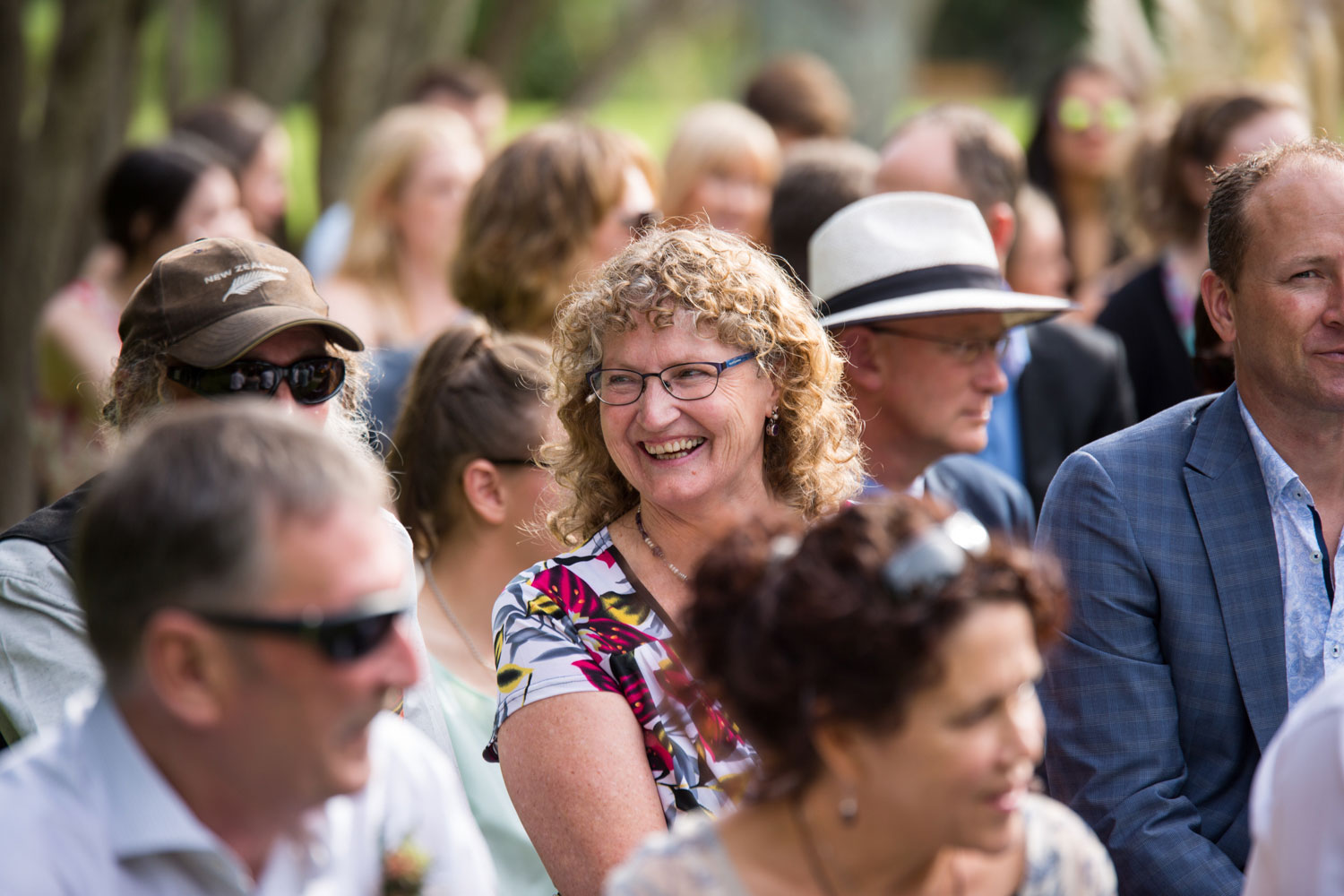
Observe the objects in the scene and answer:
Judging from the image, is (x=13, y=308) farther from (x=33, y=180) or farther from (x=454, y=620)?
(x=454, y=620)

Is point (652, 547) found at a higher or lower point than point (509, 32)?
higher

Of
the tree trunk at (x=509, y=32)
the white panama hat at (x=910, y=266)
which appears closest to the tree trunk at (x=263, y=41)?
the tree trunk at (x=509, y=32)

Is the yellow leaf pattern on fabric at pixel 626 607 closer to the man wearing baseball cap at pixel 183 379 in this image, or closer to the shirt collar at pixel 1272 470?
the man wearing baseball cap at pixel 183 379

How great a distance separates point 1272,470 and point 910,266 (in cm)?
120

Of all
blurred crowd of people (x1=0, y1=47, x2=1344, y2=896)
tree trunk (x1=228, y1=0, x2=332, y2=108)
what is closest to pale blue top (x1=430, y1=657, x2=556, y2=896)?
blurred crowd of people (x1=0, y1=47, x2=1344, y2=896)

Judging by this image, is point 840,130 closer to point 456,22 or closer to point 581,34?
point 456,22

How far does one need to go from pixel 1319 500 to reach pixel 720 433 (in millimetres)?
1206

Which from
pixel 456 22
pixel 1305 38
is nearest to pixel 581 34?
pixel 456 22

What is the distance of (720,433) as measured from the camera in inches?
108

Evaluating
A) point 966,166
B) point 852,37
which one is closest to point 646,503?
point 966,166

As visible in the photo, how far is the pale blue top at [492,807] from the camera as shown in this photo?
9.66 ft

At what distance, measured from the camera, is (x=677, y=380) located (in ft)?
9.01

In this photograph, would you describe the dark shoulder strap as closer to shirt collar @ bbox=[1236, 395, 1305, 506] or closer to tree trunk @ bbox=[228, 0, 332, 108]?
shirt collar @ bbox=[1236, 395, 1305, 506]

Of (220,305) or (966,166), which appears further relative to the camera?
(966,166)
